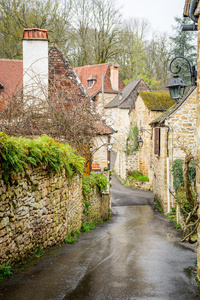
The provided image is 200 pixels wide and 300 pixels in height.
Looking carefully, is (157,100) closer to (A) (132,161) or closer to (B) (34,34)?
(A) (132,161)

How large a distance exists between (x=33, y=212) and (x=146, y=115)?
1868 cm

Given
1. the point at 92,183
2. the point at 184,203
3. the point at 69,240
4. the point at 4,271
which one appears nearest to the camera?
the point at 4,271

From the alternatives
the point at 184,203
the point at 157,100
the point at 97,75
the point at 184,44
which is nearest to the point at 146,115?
the point at 157,100

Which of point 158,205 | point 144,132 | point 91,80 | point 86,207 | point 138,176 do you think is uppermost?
point 91,80

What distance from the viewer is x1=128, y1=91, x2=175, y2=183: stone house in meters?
22.2

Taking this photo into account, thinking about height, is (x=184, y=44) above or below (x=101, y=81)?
above

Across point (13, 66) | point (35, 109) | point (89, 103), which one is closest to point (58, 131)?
point (35, 109)

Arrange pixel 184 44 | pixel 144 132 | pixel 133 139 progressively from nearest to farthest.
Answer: pixel 144 132
pixel 184 44
pixel 133 139

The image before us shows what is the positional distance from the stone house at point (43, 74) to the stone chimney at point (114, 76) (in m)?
16.9

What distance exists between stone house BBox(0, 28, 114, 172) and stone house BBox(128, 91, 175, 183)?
25.1 ft

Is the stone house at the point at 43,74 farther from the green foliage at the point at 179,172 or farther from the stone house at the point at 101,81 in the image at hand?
the stone house at the point at 101,81

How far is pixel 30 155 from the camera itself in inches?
227

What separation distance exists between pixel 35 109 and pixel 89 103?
2825 millimetres

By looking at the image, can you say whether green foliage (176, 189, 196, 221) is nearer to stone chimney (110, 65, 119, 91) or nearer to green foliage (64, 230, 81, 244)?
green foliage (64, 230, 81, 244)
